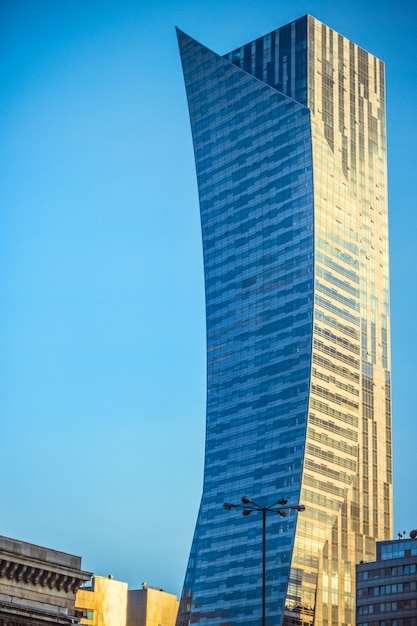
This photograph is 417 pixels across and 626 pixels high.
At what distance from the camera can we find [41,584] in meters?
124

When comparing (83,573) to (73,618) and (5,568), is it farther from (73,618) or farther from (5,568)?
(5,568)

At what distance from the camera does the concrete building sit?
118688 mm

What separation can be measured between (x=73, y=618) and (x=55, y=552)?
22.1ft

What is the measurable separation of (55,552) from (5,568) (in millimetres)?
9457

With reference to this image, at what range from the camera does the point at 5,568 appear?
118938 mm

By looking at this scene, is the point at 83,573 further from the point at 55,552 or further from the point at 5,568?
the point at 5,568

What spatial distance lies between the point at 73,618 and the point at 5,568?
39.4 ft

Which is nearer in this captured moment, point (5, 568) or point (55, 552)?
point (5, 568)

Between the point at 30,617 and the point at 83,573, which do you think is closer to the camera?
the point at 30,617

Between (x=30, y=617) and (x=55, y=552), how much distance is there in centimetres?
905

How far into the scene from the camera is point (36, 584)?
124 metres

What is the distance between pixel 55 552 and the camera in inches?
5027

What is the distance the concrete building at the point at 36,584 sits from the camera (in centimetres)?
11869

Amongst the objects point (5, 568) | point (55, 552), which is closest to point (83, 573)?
point (55, 552)
